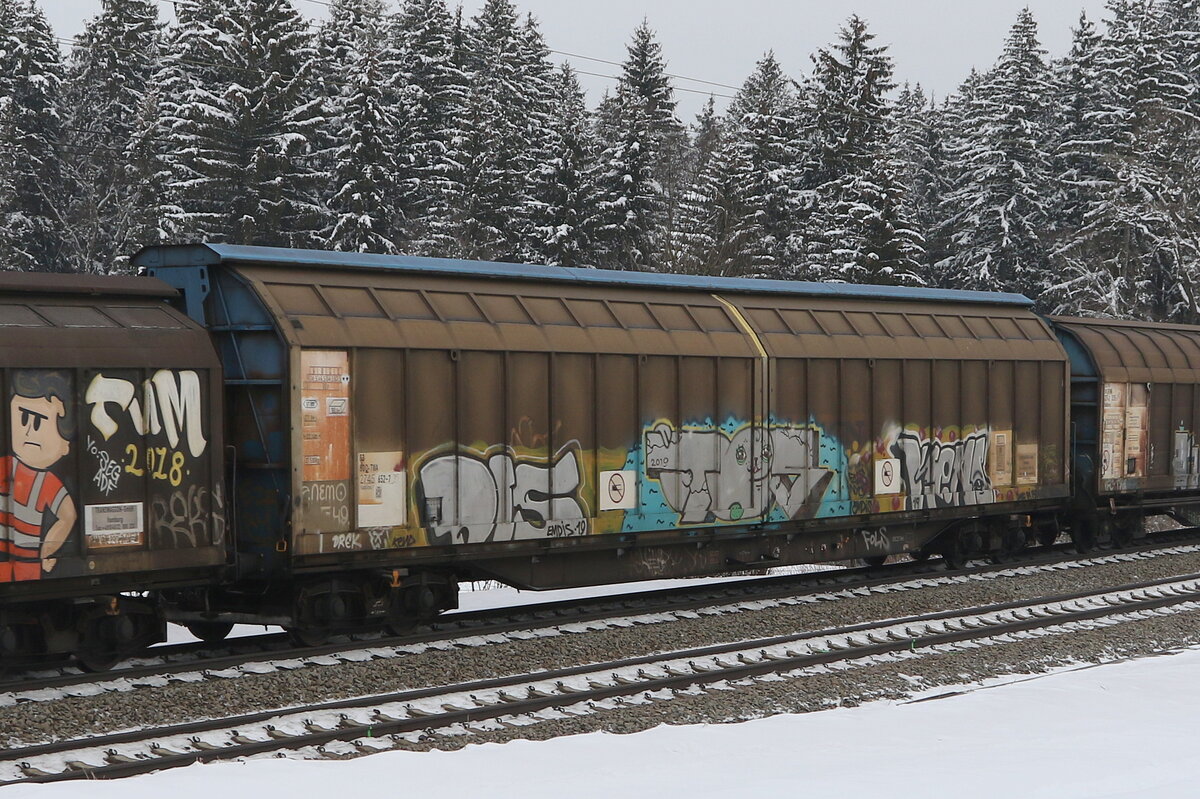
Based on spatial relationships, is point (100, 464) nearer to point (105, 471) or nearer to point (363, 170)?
point (105, 471)

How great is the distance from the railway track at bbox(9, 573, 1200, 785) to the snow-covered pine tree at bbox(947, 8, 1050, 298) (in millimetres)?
42047

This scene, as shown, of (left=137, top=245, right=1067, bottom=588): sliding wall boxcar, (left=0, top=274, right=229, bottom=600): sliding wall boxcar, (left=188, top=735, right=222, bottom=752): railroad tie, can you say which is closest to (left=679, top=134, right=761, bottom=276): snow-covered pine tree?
(left=137, top=245, right=1067, bottom=588): sliding wall boxcar

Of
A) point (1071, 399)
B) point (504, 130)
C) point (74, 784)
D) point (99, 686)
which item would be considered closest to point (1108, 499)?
point (1071, 399)

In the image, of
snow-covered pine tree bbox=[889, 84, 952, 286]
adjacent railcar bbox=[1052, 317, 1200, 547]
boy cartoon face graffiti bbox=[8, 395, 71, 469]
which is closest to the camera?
boy cartoon face graffiti bbox=[8, 395, 71, 469]

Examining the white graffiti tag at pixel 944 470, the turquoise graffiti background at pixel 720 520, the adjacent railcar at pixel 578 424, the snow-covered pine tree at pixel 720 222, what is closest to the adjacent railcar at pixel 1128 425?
the adjacent railcar at pixel 578 424

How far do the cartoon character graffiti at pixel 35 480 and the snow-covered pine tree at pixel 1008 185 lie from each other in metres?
48.9

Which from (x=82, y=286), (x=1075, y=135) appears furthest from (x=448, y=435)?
(x=1075, y=135)

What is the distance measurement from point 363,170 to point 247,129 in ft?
13.9

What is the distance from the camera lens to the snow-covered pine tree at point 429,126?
51.0 m

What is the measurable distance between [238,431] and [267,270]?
1.59m

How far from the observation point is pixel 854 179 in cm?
4653

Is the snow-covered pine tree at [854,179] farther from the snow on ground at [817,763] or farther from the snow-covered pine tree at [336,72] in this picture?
the snow on ground at [817,763]

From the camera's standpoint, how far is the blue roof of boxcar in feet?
41.2

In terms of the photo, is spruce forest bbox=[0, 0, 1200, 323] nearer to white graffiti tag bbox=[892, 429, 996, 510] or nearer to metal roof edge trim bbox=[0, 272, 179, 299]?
white graffiti tag bbox=[892, 429, 996, 510]
